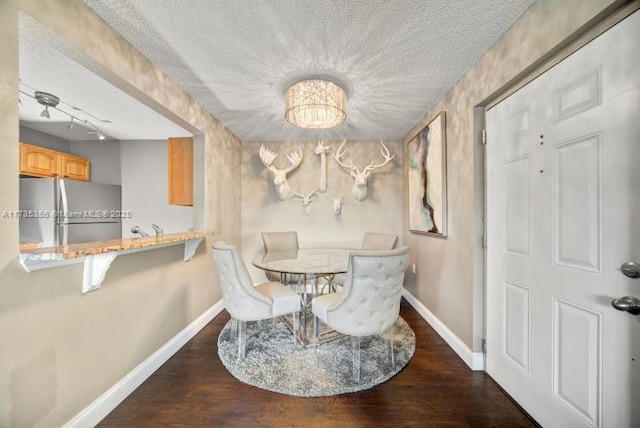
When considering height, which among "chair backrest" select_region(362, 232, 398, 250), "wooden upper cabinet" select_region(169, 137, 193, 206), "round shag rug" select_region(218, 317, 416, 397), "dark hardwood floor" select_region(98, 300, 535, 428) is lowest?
"dark hardwood floor" select_region(98, 300, 535, 428)

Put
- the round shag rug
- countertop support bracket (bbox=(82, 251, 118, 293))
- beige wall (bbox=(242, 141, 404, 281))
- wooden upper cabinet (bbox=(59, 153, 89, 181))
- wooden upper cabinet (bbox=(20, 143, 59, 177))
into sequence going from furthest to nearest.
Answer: beige wall (bbox=(242, 141, 404, 281))
wooden upper cabinet (bbox=(59, 153, 89, 181))
wooden upper cabinet (bbox=(20, 143, 59, 177))
the round shag rug
countertop support bracket (bbox=(82, 251, 118, 293))

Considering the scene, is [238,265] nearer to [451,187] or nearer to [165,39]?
[165,39]

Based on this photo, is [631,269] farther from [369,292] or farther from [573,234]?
[369,292]

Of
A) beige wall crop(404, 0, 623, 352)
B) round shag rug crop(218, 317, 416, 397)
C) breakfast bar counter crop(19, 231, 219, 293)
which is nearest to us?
breakfast bar counter crop(19, 231, 219, 293)

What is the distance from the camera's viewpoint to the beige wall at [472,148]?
1229 millimetres

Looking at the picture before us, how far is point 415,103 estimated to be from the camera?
2496 millimetres

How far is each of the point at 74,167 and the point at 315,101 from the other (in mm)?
3596

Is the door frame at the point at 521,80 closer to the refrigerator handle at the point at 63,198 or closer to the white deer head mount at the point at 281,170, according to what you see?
the white deer head mount at the point at 281,170

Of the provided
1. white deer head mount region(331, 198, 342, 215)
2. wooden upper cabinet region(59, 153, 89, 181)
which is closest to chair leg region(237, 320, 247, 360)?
white deer head mount region(331, 198, 342, 215)

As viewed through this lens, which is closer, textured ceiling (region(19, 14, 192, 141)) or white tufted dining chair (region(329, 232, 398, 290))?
textured ceiling (region(19, 14, 192, 141))

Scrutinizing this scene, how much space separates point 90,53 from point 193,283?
1.92m

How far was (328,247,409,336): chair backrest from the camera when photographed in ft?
5.38

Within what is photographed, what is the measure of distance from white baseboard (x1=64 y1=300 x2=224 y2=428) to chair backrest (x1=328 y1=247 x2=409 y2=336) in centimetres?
138

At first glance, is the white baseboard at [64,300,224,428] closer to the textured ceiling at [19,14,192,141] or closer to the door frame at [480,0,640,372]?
the textured ceiling at [19,14,192,141]
